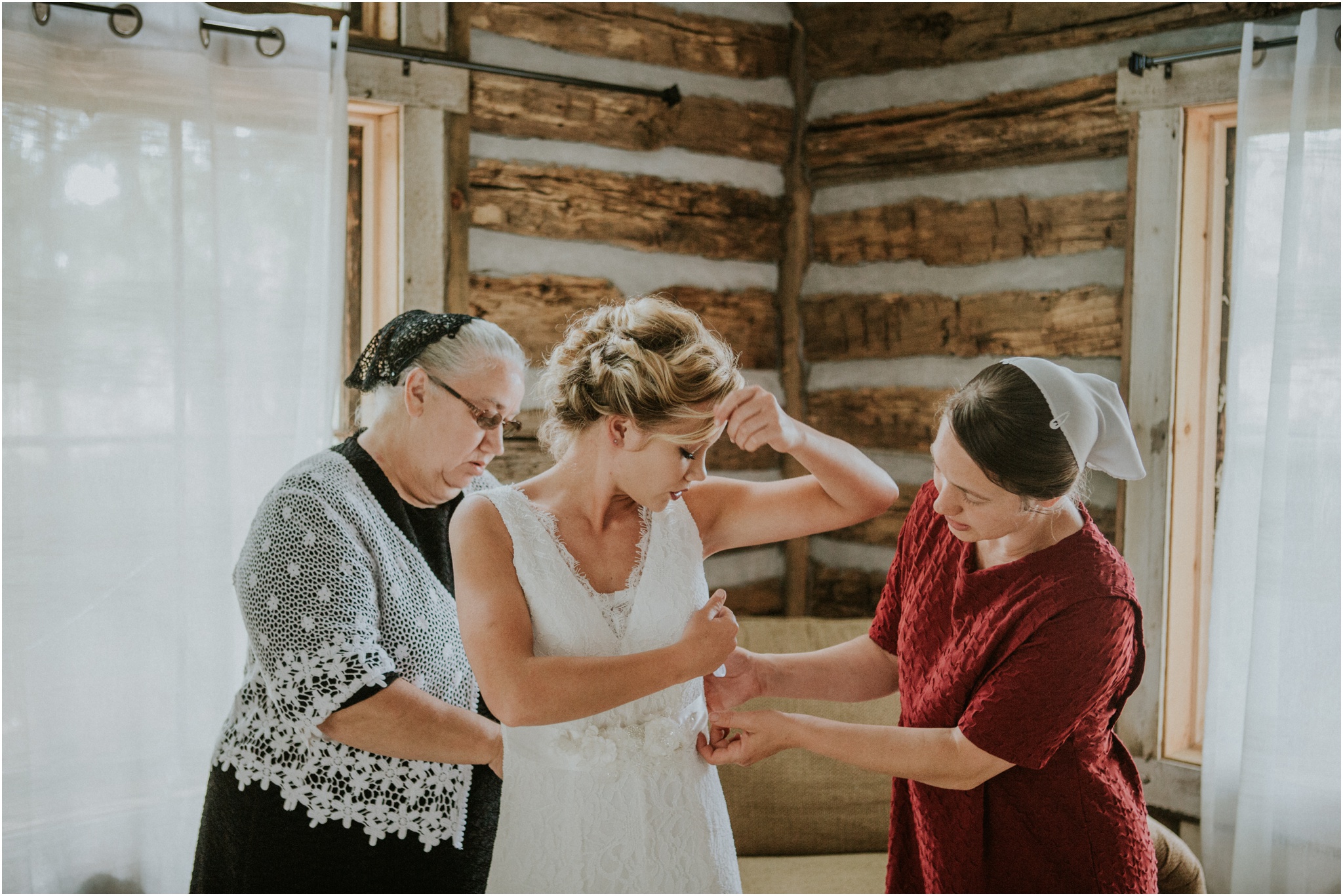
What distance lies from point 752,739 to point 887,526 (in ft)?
7.44

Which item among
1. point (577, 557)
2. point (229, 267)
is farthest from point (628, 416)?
point (229, 267)

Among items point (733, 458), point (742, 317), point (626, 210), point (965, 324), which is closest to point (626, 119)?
point (626, 210)

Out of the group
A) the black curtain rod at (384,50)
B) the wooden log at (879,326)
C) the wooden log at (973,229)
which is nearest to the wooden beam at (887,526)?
the wooden log at (879,326)

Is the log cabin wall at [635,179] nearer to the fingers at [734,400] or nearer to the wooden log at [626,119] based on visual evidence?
the wooden log at [626,119]

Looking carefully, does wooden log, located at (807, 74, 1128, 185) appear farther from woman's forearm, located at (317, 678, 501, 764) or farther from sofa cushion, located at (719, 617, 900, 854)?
woman's forearm, located at (317, 678, 501, 764)

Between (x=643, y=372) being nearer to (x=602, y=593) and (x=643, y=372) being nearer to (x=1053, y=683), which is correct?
(x=602, y=593)

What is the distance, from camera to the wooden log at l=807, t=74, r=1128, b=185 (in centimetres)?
321

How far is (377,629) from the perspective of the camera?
1682 mm

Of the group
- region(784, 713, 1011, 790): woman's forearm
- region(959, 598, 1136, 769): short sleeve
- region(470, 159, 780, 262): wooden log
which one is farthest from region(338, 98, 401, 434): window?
region(959, 598, 1136, 769): short sleeve

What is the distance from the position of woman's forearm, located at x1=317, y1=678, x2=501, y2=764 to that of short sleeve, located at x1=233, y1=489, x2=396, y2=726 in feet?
0.11

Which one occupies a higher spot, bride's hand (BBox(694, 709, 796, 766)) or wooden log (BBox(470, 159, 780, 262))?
wooden log (BBox(470, 159, 780, 262))

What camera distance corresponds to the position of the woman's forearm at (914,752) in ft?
4.91

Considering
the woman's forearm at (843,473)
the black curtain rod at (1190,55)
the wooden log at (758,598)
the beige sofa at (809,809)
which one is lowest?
the beige sofa at (809,809)

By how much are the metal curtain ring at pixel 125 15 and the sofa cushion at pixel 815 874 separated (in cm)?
276
